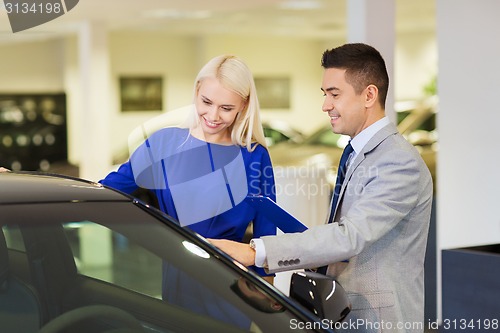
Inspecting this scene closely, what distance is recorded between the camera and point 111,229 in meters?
2.41

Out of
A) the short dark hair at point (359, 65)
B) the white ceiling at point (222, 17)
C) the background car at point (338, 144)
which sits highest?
the white ceiling at point (222, 17)

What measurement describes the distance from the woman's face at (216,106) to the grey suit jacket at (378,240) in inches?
20.7

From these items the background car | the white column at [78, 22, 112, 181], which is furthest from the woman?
the white column at [78, 22, 112, 181]

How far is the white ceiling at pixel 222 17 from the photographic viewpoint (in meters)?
12.0

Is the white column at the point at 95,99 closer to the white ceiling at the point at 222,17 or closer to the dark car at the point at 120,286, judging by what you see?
the white ceiling at the point at 222,17

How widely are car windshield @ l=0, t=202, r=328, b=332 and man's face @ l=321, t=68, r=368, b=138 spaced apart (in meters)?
0.60

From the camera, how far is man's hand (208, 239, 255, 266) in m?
2.61

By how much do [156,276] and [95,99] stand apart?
1233 cm

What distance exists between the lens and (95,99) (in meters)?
14.5

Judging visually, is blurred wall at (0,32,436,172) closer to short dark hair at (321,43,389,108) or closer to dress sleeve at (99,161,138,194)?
dress sleeve at (99,161,138,194)

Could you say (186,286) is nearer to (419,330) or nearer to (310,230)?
(310,230)

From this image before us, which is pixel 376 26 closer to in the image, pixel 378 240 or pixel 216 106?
pixel 216 106

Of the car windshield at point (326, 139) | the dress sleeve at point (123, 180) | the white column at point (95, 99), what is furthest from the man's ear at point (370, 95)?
the white column at point (95, 99)

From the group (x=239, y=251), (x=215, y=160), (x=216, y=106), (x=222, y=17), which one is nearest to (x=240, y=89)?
(x=216, y=106)
